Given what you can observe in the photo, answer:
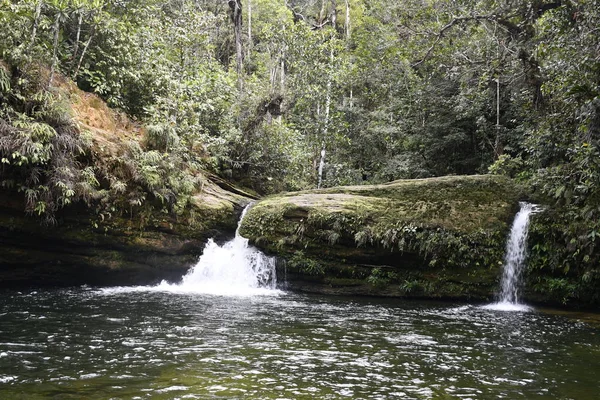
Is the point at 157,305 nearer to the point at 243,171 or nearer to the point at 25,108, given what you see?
the point at 25,108

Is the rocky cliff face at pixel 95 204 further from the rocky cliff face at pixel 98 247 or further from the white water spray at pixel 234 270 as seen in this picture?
the white water spray at pixel 234 270

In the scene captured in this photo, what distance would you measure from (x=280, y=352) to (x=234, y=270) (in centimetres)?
835

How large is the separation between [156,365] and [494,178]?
12.4 m

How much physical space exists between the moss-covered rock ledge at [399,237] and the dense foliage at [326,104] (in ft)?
5.09

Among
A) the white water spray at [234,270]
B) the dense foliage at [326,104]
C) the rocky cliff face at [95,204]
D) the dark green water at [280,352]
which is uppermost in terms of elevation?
the dense foliage at [326,104]

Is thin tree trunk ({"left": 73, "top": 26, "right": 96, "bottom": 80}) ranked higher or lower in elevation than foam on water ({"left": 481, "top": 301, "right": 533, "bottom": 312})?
higher

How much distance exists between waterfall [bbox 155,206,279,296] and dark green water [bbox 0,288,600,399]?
353 centimetres

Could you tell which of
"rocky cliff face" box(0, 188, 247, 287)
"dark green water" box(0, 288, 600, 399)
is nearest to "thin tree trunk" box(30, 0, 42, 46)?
"rocky cliff face" box(0, 188, 247, 287)

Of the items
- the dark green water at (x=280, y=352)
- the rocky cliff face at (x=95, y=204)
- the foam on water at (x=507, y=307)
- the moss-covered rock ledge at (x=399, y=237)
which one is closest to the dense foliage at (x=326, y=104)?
the rocky cliff face at (x=95, y=204)

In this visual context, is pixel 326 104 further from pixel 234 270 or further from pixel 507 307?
pixel 507 307

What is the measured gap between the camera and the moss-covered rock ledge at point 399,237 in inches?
546

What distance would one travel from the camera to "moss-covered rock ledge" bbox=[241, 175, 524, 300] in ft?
45.5

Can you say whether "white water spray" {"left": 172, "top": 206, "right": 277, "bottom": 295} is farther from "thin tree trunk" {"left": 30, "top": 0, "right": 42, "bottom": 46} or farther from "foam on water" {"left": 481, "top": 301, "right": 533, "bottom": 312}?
"thin tree trunk" {"left": 30, "top": 0, "right": 42, "bottom": 46}

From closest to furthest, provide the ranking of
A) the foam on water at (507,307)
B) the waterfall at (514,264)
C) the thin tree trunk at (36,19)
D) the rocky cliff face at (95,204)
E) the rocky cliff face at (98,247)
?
the rocky cliff face at (95,204) < the thin tree trunk at (36,19) < the foam on water at (507,307) < the rocky cliff face at (98,247) < the waterfall at (514,264)
